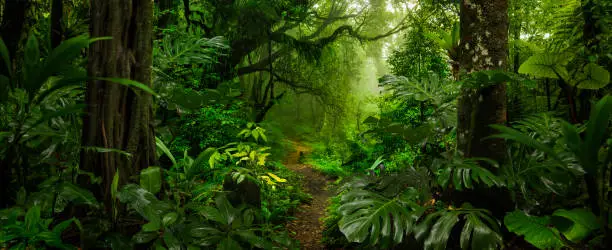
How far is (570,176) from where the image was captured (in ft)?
6.48

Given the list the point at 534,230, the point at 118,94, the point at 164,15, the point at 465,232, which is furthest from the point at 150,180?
the point at 164,15

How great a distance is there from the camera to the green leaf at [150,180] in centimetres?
190

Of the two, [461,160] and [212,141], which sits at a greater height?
[461,160]

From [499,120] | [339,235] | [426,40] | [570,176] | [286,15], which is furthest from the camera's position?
[286,15]

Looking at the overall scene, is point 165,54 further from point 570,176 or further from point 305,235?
point 570,176

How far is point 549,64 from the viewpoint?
3090mm

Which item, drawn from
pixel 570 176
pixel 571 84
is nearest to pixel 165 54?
pixel 570 176

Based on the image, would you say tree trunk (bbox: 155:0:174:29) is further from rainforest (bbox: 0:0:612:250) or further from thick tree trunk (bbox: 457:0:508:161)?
thick tree trunk (bbox: 457:0:508:161)

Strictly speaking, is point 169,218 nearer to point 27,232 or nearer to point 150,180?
point 150,180

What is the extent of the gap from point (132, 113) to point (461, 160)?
1.94 meters

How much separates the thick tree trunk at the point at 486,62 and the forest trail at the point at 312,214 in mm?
1860

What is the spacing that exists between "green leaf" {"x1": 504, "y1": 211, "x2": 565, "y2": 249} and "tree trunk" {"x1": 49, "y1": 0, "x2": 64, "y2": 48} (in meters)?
3.17

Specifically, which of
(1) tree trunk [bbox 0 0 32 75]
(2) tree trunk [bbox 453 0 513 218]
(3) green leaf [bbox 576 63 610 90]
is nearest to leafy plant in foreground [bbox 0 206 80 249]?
(1) tree trunk [bbox 0 0 32 75]

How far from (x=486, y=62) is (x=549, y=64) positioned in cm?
115
